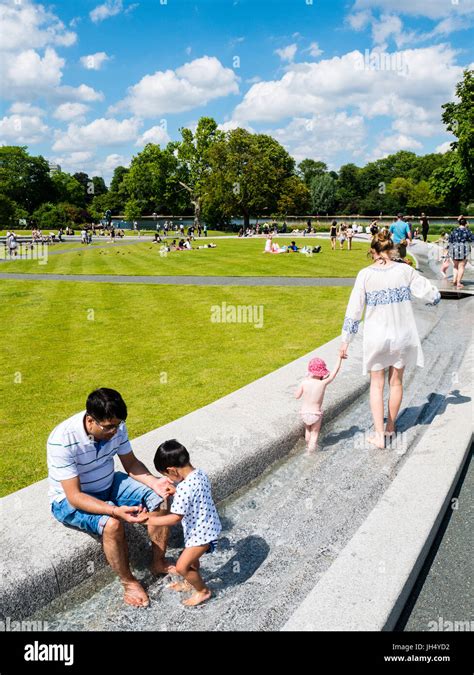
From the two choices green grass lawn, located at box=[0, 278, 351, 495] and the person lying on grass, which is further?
green grass lawn, located at box=[0, 278, 351, 495]

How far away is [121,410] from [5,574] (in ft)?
4.62

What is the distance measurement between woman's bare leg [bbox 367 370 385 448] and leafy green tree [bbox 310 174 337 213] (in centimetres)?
10605

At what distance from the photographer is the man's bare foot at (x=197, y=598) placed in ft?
13.5

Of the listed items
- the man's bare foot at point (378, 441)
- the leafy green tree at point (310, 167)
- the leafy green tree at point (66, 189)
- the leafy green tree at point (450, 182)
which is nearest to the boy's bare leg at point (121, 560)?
the man's bare foot at point (378, 441)

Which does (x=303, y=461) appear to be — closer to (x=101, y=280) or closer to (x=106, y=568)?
(x=106, y=568)

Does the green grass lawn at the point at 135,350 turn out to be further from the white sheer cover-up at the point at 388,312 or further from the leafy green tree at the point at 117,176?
the leafy green tree at the point at 117,176

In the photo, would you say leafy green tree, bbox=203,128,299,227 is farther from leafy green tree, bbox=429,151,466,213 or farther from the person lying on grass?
the person lying on grass

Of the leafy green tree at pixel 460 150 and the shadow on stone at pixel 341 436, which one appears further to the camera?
the leafy green tree at pixel 460 150

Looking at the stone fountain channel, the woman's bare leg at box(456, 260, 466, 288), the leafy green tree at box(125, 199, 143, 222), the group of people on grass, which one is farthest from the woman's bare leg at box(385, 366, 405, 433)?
the leafy green tree at box(125, 199, 143, 222)

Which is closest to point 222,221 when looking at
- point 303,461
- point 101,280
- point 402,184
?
point 402,184

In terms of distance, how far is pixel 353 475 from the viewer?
19.3 ft

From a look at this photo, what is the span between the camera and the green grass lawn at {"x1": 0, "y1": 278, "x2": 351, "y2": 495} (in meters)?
7.61

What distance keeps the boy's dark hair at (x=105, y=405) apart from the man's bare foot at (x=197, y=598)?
1.54 meters
